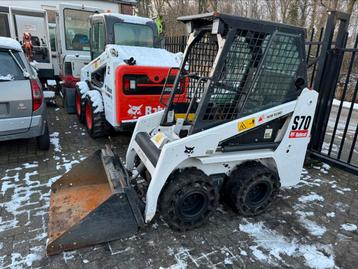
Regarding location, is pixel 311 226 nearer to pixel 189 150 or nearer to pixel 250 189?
pixel 250 189

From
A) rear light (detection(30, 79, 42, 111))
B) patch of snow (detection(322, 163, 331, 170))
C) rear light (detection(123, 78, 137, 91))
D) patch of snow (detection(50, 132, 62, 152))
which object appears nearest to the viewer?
rear light (detection(30, 79, 42, 111))

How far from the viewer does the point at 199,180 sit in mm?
2652

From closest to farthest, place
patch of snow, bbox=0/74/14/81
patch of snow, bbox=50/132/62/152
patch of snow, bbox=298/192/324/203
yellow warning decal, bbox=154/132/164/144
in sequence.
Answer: yellow warning decal, bbox=154/132/164/144, patch of snow, bbox=298/192/324/203, patch of snow, bbox=0/74/14/81, patch of snow, bbox=50/132/62/152

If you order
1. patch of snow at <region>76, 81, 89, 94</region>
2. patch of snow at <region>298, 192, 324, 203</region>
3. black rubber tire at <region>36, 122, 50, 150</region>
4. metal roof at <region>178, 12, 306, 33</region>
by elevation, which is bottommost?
patch of snow at <region>298, 192, 324, 203</region>

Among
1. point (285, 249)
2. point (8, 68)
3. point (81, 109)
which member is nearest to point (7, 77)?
point (8, 68)

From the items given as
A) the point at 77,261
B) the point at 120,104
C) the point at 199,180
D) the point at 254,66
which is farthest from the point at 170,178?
the point at 120,104

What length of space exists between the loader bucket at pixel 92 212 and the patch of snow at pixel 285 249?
1.16m

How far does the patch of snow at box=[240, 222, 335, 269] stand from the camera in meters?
2.52

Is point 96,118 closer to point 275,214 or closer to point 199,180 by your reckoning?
point 199,180

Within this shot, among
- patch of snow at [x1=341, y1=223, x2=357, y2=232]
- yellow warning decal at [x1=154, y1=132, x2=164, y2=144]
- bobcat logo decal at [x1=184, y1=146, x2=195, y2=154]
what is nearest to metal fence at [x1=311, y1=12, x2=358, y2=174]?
patch of snow at [x1=341, y1=223, x2=357, y2=232]

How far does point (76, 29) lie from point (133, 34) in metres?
3.04

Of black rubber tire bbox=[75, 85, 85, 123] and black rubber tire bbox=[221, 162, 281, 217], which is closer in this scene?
black rubber tire bbox=[221, 162, 281, 217]

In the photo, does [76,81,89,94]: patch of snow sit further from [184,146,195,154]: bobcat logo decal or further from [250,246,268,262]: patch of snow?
[250,246,268,262]: patch of snow

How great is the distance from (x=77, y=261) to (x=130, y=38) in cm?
485
